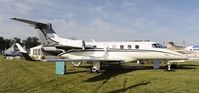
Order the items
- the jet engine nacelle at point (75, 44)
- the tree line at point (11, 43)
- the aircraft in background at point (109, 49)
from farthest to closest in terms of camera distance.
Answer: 1. the tree line at point (11, 43)
2. the jet engine nacelle at point (75, 44)
3. the aircraft in background at point (109, 49)

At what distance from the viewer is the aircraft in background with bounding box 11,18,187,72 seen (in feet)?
66.1

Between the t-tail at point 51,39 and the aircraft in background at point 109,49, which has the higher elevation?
the t-tail at point 51,39

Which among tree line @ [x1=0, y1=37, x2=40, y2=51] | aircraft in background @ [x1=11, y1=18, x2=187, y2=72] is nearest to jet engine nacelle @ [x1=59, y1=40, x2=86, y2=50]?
aircraft in background @ [x1=11, y1=18, x2=187, y2=72]

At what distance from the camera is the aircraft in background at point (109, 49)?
66.1ft

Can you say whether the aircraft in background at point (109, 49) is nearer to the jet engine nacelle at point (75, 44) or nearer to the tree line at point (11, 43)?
the jet engine nacelle at point (75, 44)

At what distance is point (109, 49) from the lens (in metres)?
21.1

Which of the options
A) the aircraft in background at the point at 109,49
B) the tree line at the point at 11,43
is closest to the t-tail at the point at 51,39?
the aircraft in background at the point at 109,49

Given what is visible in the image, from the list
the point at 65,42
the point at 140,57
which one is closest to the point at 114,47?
the point at 140,57

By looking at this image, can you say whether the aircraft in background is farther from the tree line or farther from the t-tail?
the tree line

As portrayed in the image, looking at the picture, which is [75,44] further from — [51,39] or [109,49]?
[109,49]

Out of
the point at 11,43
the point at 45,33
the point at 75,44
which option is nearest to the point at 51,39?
the point at 45,33

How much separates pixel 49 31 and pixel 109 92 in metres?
14.3

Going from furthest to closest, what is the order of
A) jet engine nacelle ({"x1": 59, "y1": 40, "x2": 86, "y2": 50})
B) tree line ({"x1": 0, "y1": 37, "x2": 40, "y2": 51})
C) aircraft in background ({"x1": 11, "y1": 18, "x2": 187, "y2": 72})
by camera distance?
tree line ({"x1": 0, "y1": 37, "x2": 40, "y2": 51}), jet engine nacelle ({"x1": 59, "y1": 40, "x2": 86, "y2": 50}), aircraft in background ({"x1": 11, "y1": 18, "x2": 187, "y2": 72})

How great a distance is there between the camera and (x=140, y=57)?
809 inches
